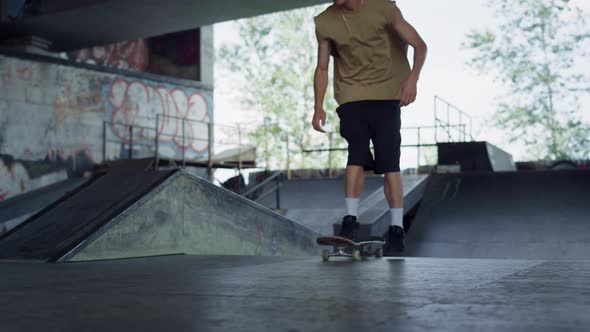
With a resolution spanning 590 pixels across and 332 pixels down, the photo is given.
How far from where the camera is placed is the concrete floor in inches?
71.3

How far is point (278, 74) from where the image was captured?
1437 inches

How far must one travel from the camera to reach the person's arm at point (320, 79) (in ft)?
15.7

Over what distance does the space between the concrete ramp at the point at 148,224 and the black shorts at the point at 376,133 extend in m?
2.06

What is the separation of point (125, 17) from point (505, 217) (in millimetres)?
8904

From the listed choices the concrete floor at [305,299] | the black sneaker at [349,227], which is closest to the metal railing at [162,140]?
the black sneaker at [349,227]

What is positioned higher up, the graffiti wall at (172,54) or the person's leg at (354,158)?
the graffiti wall at (172,54)

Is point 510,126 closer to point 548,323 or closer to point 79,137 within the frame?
point 79,137

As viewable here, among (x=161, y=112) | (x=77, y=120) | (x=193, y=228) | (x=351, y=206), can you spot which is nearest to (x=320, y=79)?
(x=351, y=206)

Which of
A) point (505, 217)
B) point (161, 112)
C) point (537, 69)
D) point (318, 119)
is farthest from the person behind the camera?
point (537, 69)

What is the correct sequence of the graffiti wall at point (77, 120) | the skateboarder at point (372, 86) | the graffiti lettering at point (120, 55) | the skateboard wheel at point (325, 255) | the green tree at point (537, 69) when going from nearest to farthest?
the skateboard wheel at point (325, 255), the skateboarder at point (372, 86), the graffiti wall at point (77, 120), the graffiti lettering at point (120, 55), the green tree at point (537, 69)

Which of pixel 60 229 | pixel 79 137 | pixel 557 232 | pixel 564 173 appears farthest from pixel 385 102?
pixel 79 137

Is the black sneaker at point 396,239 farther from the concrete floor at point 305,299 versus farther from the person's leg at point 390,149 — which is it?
the concrete floor at point 305,299

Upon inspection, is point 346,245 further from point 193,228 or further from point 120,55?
point 120,55

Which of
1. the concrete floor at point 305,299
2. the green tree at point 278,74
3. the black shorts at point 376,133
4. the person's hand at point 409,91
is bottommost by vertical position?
the concrete floor at point 305,299
